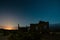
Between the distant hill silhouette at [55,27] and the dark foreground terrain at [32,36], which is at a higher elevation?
the distant hill silhouette at [55,27]

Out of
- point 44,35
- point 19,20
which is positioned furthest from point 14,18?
point 44,35

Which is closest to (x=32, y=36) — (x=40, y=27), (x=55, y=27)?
(x=40, y=27)

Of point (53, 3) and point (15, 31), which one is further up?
point (53, 3)

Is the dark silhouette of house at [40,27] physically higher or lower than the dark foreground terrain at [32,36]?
higher

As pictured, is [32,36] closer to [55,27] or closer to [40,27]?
[40,27]

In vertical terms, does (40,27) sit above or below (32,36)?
above

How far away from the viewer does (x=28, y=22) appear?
12.0 metres

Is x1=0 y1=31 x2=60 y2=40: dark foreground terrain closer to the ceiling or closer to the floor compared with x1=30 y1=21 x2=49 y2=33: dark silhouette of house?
closer to the floor

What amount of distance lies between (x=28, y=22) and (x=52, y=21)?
0.71 m

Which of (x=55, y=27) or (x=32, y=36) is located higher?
(x=55, y=27)

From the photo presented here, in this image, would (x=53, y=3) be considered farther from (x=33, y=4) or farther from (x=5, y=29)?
(x=5, y=29)

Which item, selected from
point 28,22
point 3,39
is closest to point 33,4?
point 28,22

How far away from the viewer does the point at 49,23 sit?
11859 millimetres

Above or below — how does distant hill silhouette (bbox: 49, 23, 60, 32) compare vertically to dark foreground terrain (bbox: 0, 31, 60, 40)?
above
